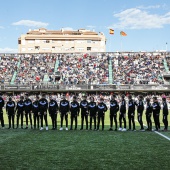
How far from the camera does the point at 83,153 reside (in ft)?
36.1

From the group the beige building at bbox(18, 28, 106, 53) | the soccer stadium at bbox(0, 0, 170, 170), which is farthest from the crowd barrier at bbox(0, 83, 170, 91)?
the beige building at bbox(18, 28, 106, 53)

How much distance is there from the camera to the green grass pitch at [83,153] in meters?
9.14

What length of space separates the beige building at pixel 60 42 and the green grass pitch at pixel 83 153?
304 ft

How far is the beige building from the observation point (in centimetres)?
10638

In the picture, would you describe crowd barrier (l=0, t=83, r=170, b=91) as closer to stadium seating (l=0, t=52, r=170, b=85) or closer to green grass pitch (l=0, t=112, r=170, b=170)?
stadium seating (l=0, t=52, r=170, b=85)

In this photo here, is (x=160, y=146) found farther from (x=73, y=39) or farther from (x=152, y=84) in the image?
(x=73, y=39)

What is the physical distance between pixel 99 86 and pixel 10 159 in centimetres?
4532

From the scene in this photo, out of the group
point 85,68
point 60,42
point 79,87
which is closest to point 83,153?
point 79,87

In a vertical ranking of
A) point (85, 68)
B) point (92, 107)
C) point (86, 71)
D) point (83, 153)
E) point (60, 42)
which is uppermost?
point (60, 42)

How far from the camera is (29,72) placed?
202 ft

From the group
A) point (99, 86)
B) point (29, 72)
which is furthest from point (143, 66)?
point (29, 72)

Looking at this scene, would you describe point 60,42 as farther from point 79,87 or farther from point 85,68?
point 79,87

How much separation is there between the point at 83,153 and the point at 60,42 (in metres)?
97.9

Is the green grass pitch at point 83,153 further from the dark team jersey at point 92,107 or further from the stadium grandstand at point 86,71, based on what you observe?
the stadium grandstand at point 86,71
